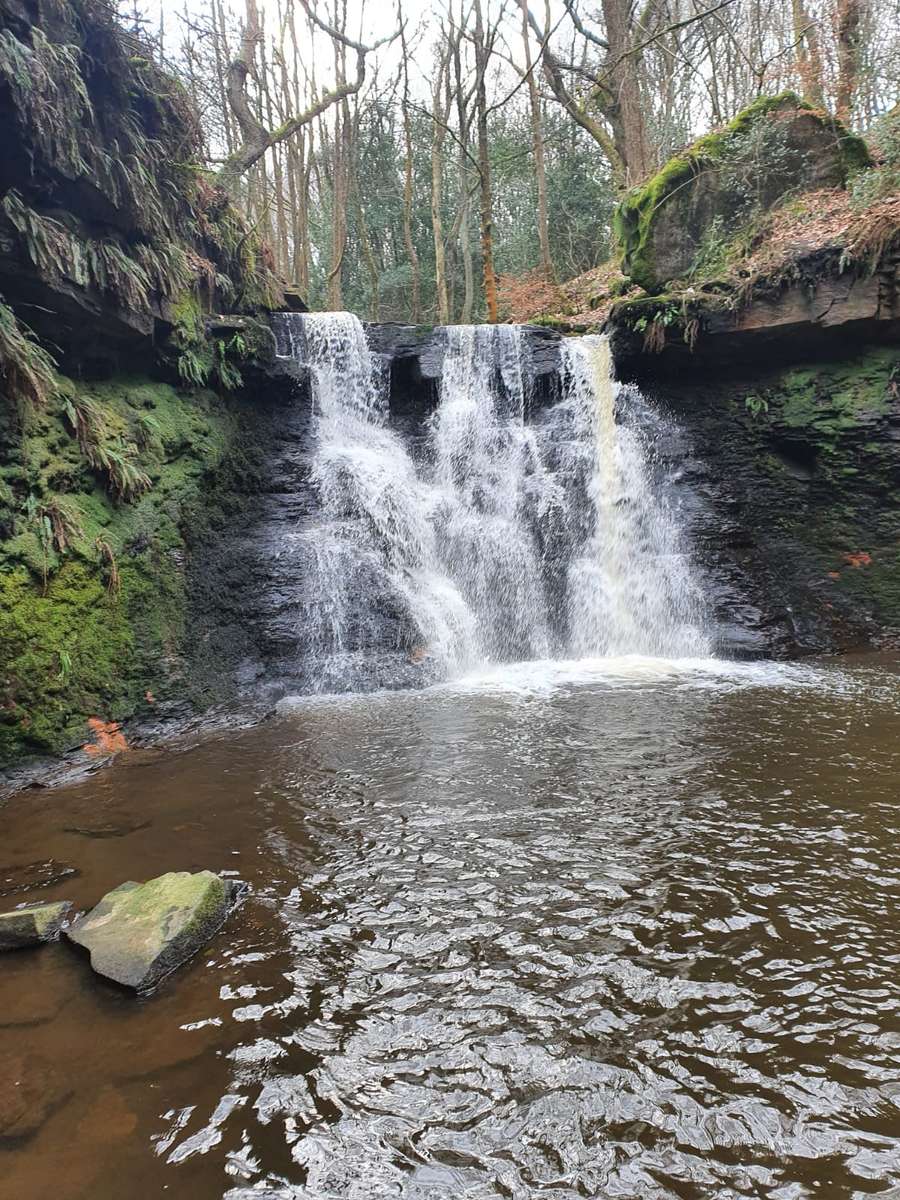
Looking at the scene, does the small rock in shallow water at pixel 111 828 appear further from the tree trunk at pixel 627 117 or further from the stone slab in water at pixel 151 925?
the tree trunk at pixel 627 117

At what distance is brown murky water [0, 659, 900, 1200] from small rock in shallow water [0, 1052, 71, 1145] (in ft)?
0.11

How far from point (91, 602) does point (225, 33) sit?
45.1 ft

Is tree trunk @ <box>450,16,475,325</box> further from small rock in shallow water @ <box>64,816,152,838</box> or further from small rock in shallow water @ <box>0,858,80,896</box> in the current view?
small rock in shallow water @ <box>0,858,80,896</box>

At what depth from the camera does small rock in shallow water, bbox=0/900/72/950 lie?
2.80 meters

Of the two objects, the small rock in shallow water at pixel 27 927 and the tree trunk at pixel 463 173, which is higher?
the tree trunk at pixel 463 173

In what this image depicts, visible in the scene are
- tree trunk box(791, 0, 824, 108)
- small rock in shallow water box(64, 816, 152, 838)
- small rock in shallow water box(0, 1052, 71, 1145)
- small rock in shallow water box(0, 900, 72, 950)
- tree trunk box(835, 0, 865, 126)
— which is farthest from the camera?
tree trunk box(791, 0, 824, 108)

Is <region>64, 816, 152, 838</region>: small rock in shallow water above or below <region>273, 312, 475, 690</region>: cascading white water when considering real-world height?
below

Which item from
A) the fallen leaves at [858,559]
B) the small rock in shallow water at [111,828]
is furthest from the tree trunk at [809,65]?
the small rock in shallow water at [111,828]

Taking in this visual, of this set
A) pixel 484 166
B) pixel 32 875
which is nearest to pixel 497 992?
pixel 32 875

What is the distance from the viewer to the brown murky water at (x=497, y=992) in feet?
5.78

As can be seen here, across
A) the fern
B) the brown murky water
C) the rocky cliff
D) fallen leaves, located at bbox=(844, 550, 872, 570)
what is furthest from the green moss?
fallen leaves, located at bbox=(844, 550, 872, 570)

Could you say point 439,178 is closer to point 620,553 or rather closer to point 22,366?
point 620,553

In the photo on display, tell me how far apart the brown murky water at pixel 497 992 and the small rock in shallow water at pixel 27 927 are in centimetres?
6

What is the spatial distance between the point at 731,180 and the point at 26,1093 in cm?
1225
